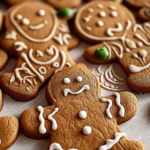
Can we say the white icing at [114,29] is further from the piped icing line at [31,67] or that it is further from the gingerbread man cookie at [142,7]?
the piped icing line at [31,67]

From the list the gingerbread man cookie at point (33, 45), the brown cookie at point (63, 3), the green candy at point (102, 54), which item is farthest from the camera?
the brown cookie at point (63, 3)

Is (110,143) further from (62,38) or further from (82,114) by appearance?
(62,38)

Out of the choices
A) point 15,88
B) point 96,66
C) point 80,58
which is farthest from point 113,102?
point 15,88

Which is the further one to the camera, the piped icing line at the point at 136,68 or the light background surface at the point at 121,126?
the piped icing line at the point at 136,68

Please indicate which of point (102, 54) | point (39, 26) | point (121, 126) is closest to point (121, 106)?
point (121, 126)

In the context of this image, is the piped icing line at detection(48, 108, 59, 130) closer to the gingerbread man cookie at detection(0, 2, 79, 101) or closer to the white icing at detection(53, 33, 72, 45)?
the gingerbread man cookie at detection(0, 2, 79, 101)

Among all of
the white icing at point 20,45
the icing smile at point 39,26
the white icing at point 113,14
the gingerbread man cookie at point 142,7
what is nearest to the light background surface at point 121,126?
the white icing at point 20,45

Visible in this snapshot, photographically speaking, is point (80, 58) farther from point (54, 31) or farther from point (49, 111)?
point (49, 111)

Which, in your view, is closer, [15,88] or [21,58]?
[15,88]
